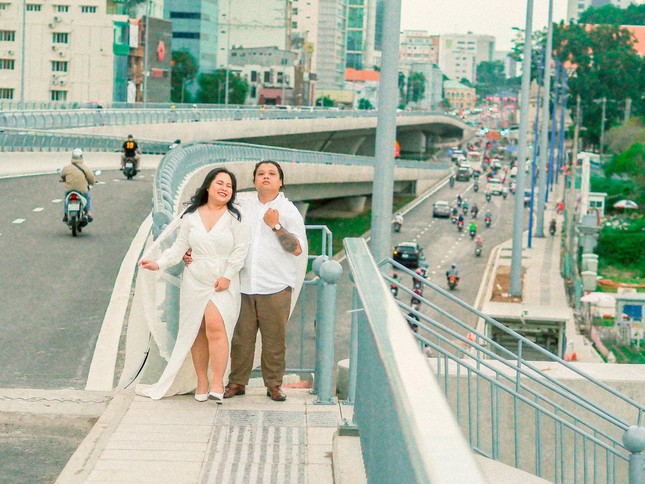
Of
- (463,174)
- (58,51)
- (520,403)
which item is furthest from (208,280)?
(463,174)

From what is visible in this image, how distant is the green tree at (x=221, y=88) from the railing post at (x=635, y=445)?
140863 millimetres

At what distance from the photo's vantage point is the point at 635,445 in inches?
354

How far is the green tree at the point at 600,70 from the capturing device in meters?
134

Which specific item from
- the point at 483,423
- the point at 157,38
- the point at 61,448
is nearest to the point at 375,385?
the point at 61,448

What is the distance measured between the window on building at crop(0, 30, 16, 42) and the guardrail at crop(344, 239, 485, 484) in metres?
109

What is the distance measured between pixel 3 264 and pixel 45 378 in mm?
7394

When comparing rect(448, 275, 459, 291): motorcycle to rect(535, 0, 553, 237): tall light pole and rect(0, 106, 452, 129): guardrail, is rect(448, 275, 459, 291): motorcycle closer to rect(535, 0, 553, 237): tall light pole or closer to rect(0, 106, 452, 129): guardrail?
rect(535, 0, 553, 237): tall light pole

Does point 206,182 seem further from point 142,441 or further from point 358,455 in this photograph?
point 358,455

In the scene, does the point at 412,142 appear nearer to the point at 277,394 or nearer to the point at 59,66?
the point at 59,66

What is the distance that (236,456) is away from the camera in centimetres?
728

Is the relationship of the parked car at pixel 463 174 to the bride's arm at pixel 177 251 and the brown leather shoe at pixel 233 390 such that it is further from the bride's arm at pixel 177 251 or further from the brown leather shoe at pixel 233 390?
the bride's arm at pixel 177 251

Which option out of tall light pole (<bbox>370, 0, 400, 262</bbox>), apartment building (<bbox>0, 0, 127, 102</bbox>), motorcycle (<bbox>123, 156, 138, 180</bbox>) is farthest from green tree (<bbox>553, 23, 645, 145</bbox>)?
tall light pole (<bbox>370, 0, 400, 262</bbox>)

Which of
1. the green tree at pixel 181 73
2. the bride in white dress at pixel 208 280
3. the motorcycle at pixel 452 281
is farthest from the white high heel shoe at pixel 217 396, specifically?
the green tree at pixel 181 73

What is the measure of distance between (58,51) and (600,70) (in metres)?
57.6
